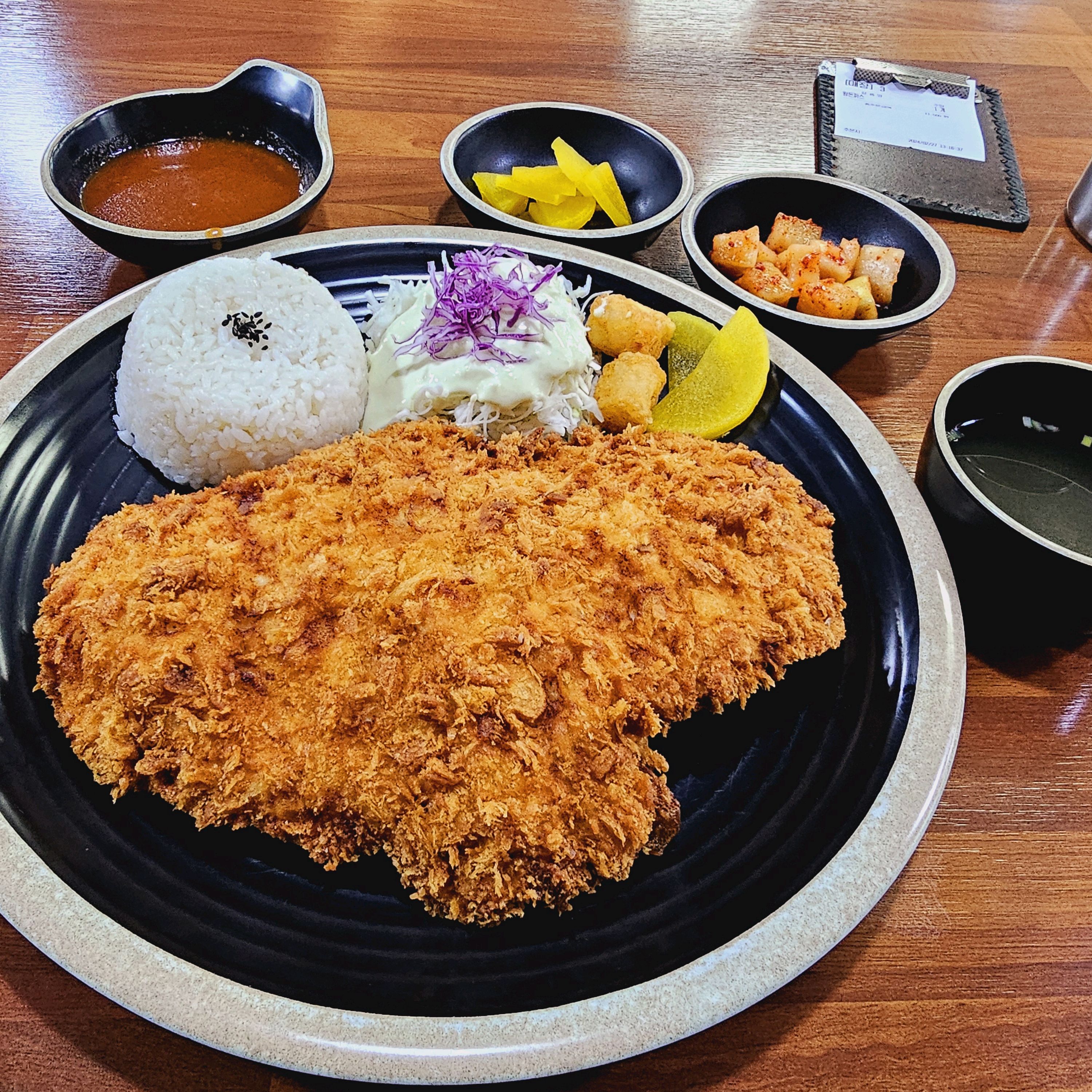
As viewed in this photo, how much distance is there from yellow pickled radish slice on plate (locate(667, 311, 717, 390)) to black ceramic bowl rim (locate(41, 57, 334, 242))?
91 cm

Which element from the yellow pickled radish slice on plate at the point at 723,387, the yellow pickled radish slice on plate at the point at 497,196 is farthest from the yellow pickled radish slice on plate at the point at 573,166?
the yellow pickled radish slice on plate at the point at 723,387

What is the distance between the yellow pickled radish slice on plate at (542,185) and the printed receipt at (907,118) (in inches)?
44.5

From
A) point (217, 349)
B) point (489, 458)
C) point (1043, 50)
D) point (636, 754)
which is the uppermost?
point (1043, 50)

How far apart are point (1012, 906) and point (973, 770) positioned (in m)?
0.23

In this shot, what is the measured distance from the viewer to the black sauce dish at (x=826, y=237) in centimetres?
191

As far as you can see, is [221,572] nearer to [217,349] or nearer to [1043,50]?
[217,349]

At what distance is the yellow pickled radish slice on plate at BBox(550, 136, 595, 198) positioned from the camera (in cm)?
218

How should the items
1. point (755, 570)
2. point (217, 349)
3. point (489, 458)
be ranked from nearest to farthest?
1. point (755, 570)
2. point (489, 458)
3. point (217, 349)

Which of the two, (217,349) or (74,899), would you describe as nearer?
(74,899)

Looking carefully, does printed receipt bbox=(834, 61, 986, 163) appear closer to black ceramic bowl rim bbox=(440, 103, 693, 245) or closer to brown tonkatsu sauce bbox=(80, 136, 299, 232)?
black ceramic bowl rim bbox=(440, 103, 693, 245)

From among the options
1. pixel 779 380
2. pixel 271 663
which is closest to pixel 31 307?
pixel 271 663

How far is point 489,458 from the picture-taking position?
1.62 m

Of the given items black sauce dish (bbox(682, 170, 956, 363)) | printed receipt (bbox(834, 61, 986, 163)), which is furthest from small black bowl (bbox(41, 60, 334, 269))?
printed receipt (bbox(834, 61, 986, 163))

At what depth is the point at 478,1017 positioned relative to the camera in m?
0.99
